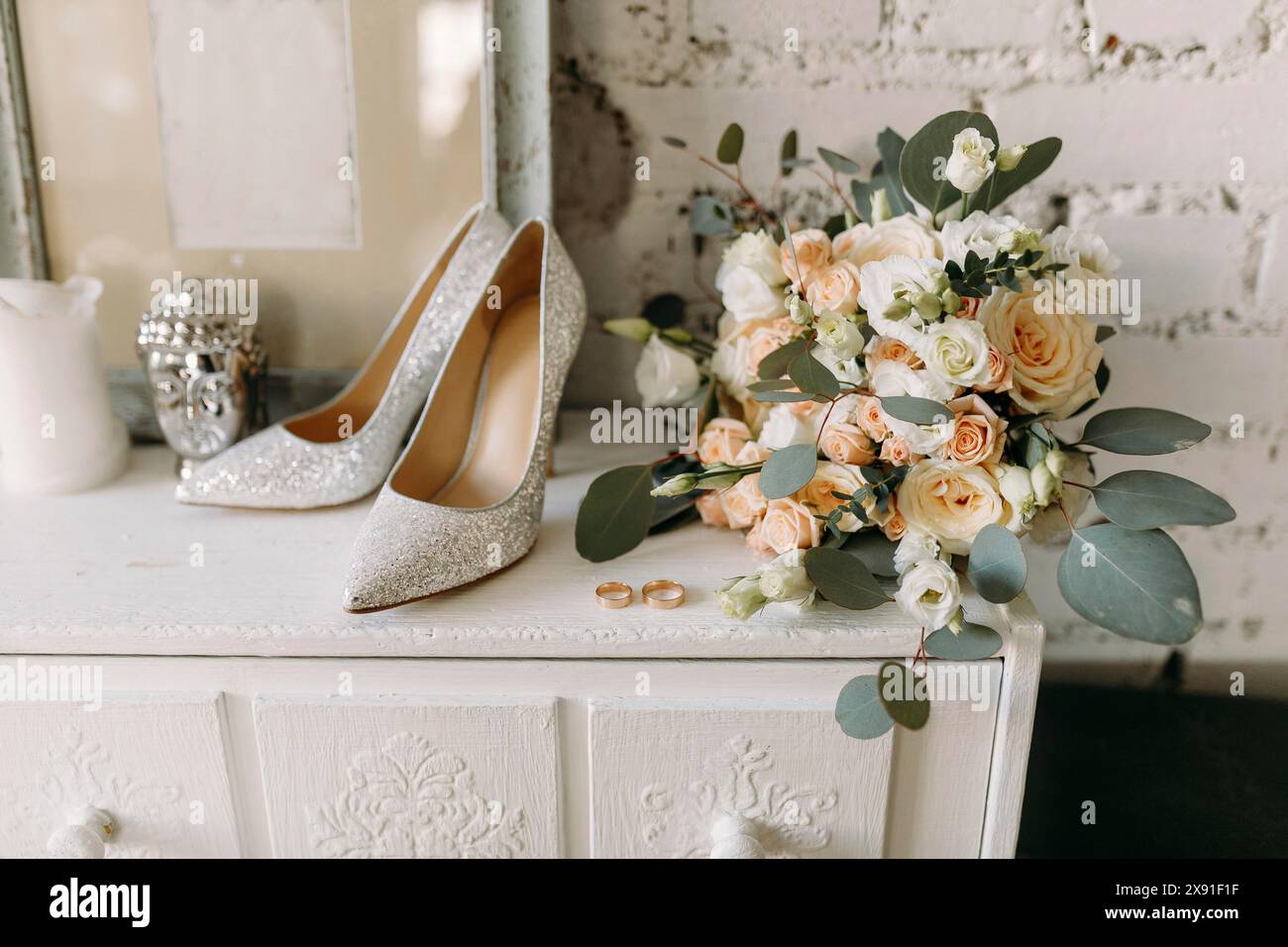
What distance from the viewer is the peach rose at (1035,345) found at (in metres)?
0.57

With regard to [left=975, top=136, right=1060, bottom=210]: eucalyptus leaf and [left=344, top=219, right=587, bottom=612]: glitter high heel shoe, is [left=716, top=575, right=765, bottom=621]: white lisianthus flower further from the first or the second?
[left=975, top=136, right=1060, bottom=210]: eucalyptus leaf

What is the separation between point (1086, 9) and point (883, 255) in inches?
15.4

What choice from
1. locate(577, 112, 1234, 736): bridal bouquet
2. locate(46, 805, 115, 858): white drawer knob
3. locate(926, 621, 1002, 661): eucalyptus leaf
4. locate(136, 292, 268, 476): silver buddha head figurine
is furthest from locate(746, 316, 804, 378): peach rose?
locate(46, 805, 115, 858): white drawer knob

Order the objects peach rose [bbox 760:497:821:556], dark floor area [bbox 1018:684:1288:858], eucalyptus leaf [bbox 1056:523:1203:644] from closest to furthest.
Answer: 1. eucalyptus leaf [bbox 1056:523:1203:644]
2. peach rose [bbox 760:497:821:556]
3. dark floor area [bbox 1018:684:1288:858]

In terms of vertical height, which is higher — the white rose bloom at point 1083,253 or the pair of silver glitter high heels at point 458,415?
the white rose bloom at point 1083,253

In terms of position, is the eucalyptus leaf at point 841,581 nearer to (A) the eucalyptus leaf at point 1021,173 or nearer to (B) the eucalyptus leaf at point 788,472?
(B) the eucalyptus leaf at point 788,472

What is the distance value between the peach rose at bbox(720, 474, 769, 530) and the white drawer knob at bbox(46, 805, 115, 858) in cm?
47

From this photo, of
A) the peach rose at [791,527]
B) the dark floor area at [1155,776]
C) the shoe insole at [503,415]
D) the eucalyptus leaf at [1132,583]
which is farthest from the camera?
the dark floor area at [1155,776]

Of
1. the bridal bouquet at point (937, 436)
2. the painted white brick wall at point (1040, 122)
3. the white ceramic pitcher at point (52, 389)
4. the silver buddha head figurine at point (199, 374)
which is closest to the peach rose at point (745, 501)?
the bridal bouquet at point (937, 436)

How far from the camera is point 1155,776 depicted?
37.5 inches

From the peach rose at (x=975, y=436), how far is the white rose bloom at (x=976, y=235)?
92mm

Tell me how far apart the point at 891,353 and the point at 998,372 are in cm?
7

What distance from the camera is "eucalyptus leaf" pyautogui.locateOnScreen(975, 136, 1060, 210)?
61 cm

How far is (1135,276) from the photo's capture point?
2.85 feet
